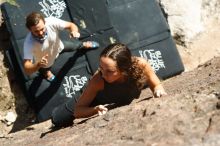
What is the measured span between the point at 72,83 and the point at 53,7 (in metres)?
1.27

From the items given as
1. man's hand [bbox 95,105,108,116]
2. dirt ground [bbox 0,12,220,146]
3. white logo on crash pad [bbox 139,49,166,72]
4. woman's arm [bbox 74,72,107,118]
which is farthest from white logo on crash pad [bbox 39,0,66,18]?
man's hand [bbox 95,105,108,116]

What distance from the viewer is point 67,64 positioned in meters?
7.34

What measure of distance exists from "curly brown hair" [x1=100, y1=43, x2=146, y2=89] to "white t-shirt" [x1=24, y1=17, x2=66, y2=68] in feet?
7.32

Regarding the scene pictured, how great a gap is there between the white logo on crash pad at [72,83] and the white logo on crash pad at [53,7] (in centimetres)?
103

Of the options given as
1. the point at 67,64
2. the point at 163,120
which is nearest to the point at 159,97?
the point at 163,120

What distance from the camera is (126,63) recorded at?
13.7 feet

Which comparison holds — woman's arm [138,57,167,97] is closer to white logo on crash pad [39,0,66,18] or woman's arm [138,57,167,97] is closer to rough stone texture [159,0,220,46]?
white logo on crash pad [39,0,66,18]

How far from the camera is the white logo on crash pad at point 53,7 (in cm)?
742

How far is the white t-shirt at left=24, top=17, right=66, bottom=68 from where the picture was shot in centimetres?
616

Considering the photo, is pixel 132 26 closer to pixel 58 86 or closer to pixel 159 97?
pixel 58 86

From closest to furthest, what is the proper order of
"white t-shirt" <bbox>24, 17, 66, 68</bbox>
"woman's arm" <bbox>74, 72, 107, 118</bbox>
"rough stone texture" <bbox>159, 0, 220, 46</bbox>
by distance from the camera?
"woman's arm" <bbox>74, 72, 107, 118</bbox>
"white t-shirt" <bbox>24, 17, 66, 68</bbox>
"rough stone texture" <bbox>159, 0, 220, 46</bbox>

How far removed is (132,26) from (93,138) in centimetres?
415

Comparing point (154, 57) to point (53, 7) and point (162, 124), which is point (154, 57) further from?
point (162, 124)

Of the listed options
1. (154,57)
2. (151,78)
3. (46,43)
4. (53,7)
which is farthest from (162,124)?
(53,7)
